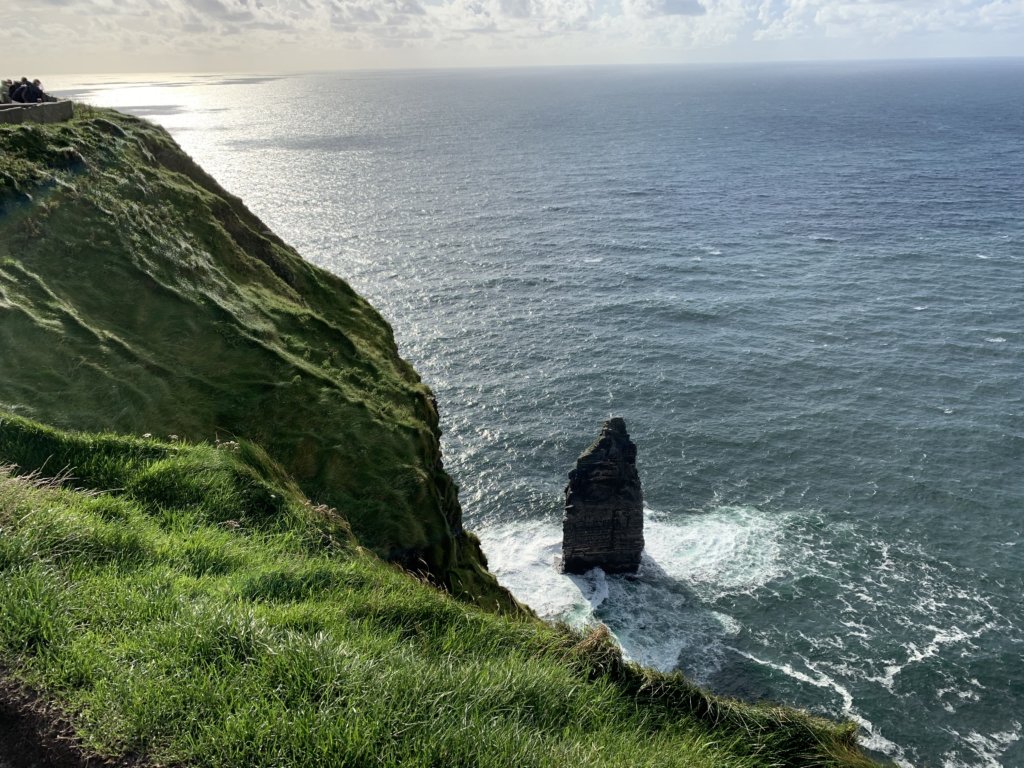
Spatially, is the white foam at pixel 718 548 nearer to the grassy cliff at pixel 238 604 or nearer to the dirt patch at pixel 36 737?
the grassy cliff at pixel 238 604

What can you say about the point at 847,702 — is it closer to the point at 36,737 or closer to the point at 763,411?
the point at 763,411

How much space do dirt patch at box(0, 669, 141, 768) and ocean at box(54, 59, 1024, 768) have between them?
129ft

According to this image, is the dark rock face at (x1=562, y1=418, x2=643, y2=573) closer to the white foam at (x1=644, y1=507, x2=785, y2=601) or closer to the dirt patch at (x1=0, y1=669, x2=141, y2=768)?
the white foam at (x1=644, y1=507, x2=785, y2=601)

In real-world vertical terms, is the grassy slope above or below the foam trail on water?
above

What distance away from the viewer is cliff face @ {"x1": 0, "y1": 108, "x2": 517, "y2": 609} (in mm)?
21281

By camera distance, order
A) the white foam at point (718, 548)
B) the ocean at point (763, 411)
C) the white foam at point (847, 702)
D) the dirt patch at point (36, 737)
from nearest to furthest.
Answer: the dirt patch at point (36, 737)
the white foam at point (847, 702)
the ocean at point (763, 411)
the white foam at point (718, 548)

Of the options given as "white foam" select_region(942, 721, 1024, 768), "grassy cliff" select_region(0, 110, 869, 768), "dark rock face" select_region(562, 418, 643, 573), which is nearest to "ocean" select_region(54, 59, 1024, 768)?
"white foam" select_region(942, 721, 1024, 768)

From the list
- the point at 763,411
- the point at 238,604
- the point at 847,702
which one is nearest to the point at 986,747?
the point at 847,702

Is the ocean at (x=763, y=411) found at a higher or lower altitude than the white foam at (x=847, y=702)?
higher

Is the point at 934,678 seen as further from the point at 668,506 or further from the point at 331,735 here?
the point at 331,735

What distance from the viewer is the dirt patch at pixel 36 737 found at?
766 cm

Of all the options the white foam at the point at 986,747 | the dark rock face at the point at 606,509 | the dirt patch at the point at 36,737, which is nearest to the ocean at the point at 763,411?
the white foam at the point at 986,747

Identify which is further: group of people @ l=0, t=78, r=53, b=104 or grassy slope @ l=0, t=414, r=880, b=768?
group of people @ l=0, t=78, r=53, b=104

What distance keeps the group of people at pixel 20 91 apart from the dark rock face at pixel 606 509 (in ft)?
118
